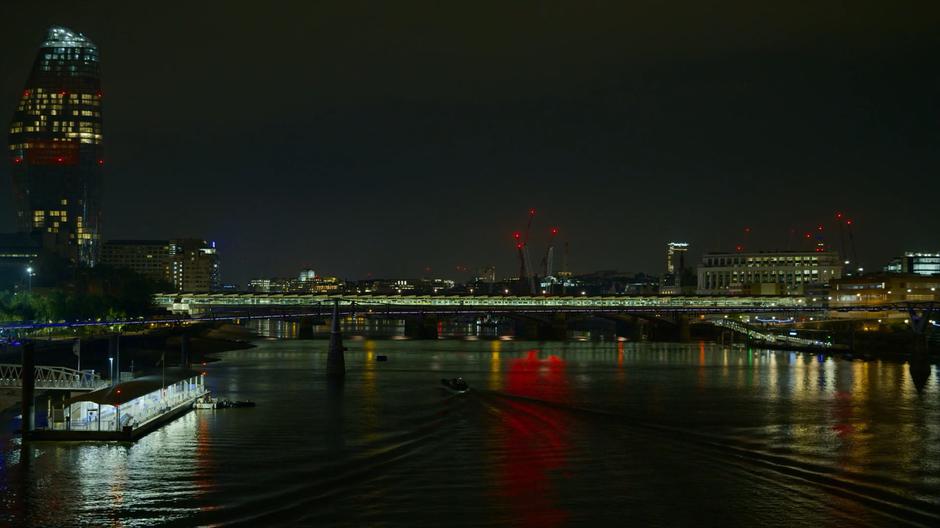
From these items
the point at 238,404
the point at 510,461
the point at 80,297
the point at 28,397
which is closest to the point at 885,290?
the point at 80,297

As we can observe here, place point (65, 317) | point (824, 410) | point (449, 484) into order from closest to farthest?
1. point (449, 484)
2. point (824, 410)
3. point (65, 317)

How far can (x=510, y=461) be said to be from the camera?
36.9 m

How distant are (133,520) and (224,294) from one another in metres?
112

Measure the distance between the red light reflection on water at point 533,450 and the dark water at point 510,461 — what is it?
0.11 m

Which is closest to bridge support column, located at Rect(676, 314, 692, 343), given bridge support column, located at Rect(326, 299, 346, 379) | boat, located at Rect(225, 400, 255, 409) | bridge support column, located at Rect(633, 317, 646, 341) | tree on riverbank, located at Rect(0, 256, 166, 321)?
bridge support column, located at Rect(633, 317, 646, 341)

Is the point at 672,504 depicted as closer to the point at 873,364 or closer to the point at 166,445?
the point at 166,445

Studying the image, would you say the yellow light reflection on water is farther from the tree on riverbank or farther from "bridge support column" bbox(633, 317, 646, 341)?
the tree on riverbank

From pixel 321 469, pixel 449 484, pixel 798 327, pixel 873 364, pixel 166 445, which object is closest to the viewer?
pixel 449 484

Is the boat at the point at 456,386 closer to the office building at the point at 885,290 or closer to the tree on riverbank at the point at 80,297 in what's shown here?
the tree on riverbank at the point at 80,297

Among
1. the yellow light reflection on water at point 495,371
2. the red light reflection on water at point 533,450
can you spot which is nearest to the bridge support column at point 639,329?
the yellow light reflection on water at point 495,371

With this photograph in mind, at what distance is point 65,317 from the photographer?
315 ft

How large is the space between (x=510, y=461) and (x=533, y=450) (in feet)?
8.57

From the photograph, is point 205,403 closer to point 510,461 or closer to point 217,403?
point 217,403

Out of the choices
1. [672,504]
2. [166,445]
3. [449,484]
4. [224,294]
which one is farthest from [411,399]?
[224,294]
